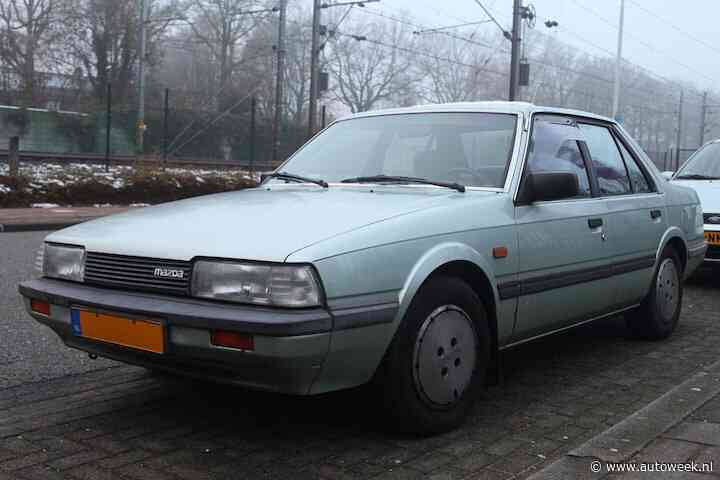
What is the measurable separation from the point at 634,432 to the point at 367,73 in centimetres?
5780

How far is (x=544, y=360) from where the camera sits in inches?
190

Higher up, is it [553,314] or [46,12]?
[46,12]

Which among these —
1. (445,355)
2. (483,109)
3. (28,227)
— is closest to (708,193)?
(483,109)

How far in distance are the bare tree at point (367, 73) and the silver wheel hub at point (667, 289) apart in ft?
176

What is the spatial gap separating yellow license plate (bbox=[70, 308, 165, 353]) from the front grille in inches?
5.4

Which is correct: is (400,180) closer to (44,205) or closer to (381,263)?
(381,263)

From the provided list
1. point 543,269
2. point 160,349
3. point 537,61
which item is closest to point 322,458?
point 160,349

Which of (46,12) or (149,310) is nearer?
(149,310)

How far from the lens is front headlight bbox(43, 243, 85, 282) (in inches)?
133

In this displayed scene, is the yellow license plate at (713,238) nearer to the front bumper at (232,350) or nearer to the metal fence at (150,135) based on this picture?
the front bumper at (232,350)

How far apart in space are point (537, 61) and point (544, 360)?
48.4 metres

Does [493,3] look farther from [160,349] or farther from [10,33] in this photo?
[160,349]

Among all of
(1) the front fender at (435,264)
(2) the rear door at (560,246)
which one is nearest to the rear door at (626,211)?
(2) the rear door at (560,246)

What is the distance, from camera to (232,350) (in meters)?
2.86
